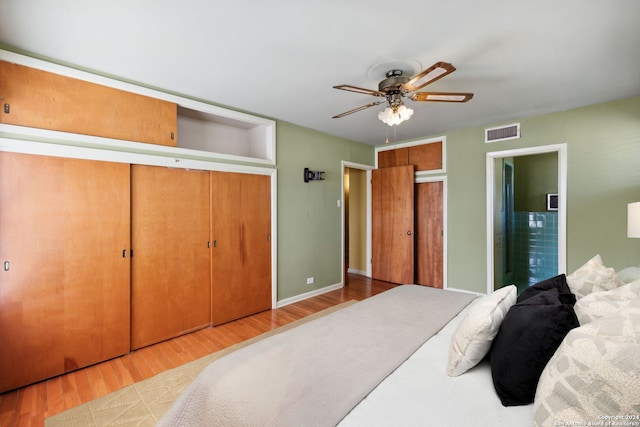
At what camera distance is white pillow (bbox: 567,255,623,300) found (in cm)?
148

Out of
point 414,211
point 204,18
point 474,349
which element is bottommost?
point 474,349

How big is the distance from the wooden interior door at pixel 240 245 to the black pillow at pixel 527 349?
287 centimetres

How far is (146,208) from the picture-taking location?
2.74 m

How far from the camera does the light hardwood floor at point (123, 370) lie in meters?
1.92

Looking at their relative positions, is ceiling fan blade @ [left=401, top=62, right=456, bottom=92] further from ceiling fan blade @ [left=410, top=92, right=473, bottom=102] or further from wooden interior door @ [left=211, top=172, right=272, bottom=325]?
wooden interior door @ [left=211, top=172, right=272, bottom=325]

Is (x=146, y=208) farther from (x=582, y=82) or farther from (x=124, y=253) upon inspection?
(x=582, y=82)

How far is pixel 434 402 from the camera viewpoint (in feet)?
3.42

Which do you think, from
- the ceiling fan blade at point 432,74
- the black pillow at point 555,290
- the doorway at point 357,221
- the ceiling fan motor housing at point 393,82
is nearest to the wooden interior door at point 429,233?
the doorway at point 357,221

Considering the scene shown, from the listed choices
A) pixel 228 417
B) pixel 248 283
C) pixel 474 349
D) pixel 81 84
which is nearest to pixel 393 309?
pixel 474 349

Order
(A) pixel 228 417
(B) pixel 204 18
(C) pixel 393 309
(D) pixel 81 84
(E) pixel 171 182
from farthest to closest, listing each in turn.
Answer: (E) pixel 171 182 → (D) pixel 81 84 → (C) pixel 393 309 → (B) pixel 204 18 → (A) pixel 228 417

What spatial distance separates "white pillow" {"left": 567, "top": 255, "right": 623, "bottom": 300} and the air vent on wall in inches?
112

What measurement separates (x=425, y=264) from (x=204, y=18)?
4.55 metres

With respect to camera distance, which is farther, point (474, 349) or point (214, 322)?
point (214, 322)

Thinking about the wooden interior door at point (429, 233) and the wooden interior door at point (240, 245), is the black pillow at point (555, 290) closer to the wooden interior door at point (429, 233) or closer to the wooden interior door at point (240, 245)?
the wooden interior door at point (240, 245)
